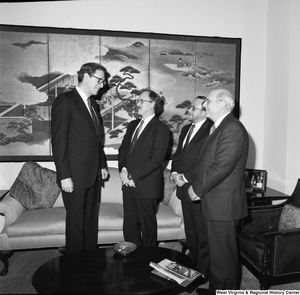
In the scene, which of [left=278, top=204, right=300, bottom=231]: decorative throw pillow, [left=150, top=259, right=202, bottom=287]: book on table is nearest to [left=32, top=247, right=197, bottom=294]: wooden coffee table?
[left=150, top=259, right=202, bottom=287]: book on table

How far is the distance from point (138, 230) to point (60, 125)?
1.38 meters

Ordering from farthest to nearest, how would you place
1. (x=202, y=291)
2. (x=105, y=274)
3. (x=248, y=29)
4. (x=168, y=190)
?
(x=248, y=29) → (x=168, y=190) → (x=202, y=291) → (x=105, y=274)

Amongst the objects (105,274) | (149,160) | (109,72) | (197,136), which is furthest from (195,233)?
(109,72)

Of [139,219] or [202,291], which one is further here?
[139,219]

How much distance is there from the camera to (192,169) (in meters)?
3.17

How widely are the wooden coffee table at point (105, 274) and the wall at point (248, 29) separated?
7.28 feet

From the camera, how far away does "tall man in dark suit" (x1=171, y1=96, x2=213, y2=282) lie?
316cm

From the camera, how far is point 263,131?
488cm

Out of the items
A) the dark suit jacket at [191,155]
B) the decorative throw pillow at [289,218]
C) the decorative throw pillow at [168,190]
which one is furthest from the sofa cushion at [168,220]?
the decorative throw pillow at [289,218]

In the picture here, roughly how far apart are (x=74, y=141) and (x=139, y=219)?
42.7 inches

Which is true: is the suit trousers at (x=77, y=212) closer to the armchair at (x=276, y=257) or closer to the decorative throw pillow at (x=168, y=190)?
the decorative throw pillow at (x=168, y=190)

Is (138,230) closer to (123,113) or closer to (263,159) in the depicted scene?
(123,113)

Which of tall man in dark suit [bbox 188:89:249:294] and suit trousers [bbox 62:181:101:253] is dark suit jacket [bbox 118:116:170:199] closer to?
suit trousers [bbox 62:181:101:253]

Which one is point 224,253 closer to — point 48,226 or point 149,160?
point 149,160
